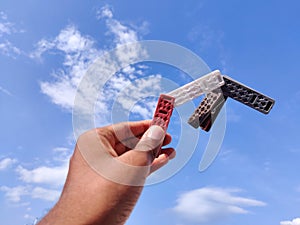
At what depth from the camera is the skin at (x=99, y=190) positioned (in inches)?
54.4

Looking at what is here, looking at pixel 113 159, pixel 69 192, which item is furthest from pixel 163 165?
pixel 69 192

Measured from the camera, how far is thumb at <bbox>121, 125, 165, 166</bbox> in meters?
1.58

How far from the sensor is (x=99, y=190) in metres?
1.45

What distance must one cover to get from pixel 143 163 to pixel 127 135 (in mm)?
412

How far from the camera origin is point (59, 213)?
139 cm

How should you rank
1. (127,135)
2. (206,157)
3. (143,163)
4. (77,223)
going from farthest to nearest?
(206,157) < (127,135) < (143,163) < (77,223)

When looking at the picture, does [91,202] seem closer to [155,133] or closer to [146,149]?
[146,149]

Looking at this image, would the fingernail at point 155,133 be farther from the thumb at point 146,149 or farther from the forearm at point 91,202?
the forearm at point 91,202

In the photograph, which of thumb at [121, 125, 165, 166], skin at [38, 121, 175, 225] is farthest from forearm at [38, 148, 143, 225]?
thumb at [121, 125, 165, 166]

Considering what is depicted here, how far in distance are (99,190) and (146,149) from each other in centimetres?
36

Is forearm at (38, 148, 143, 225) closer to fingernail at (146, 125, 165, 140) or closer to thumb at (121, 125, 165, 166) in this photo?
thumb at (121, 125, 165, 166)

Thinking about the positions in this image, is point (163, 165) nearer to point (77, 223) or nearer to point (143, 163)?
point (143, 163)

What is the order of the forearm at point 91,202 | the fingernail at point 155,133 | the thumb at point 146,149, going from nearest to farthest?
the forearm at point 91,202
the thumb at point 146,149
the fingernail at point 155,133

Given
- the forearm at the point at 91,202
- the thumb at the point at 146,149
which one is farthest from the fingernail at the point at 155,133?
the forearm at the point at 91,202
